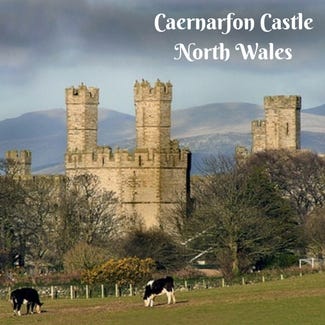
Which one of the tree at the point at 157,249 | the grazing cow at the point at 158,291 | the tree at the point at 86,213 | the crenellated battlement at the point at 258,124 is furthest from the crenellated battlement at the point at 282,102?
the grazing cow at the point at 158,291

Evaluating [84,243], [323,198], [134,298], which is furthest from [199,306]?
[323,198]

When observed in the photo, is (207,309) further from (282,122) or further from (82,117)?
(282,122)

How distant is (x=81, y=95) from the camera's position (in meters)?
102

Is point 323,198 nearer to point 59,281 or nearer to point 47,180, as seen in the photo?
point 47,180

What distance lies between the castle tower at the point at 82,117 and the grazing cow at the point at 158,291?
4197cm

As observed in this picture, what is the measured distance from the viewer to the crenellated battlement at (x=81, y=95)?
333 ft

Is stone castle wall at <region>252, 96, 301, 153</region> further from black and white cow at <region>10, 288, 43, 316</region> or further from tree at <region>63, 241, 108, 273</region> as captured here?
black and white cow at <region>10, 288, 43, 316</region>

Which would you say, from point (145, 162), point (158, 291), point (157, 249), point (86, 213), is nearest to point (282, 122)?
point (145, 162)

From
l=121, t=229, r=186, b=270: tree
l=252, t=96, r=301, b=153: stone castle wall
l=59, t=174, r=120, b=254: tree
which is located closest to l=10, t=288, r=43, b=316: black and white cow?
Result: l=121, t=229, r=186, b=270: tree

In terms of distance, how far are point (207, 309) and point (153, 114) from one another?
4307 centimetres

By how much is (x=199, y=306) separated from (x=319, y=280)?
391 inches

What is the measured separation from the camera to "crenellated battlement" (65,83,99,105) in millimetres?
101438

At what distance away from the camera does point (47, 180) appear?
322 feet

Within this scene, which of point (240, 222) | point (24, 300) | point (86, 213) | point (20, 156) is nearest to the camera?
point (24, 300)
